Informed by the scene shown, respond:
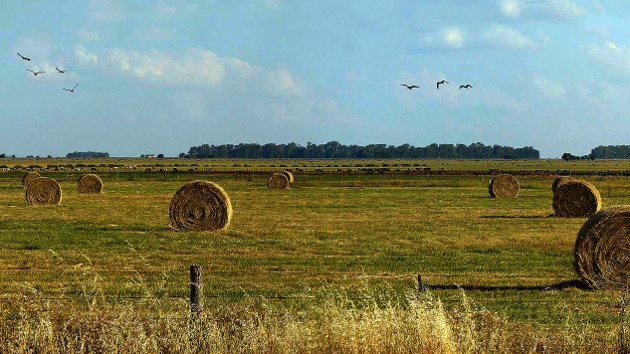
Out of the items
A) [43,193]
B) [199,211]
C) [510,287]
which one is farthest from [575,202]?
[43,193]

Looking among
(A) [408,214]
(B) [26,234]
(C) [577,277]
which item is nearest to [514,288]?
(C) [577,277]

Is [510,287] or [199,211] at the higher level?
[199,211]

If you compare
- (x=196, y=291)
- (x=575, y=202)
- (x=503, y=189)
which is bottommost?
(x=503, y=189)

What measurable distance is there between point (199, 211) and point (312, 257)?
10469 mm

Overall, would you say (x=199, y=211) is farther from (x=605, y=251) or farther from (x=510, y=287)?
(x=605, y=251)

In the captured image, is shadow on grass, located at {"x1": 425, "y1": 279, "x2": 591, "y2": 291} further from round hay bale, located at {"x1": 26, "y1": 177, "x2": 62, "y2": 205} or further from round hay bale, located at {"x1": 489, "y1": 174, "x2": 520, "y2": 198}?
round hay bale, located at {"x1": 489, "y1": 174, "x2": 520, "y2": 198}

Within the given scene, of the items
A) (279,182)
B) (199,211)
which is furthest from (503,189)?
(199,211)

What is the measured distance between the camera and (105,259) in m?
22.2

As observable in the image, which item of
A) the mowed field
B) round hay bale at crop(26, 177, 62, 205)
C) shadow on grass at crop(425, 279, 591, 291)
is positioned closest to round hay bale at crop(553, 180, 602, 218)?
the mowed field

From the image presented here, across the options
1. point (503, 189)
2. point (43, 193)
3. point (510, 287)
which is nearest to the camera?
point (510, 287)

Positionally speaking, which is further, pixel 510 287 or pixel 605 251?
pixel 605 251

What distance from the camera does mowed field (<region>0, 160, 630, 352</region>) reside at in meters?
15.8

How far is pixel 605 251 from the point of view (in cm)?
1875

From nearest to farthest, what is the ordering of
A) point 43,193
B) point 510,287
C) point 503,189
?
point 510,287 < point 43,193 < point 503,189
